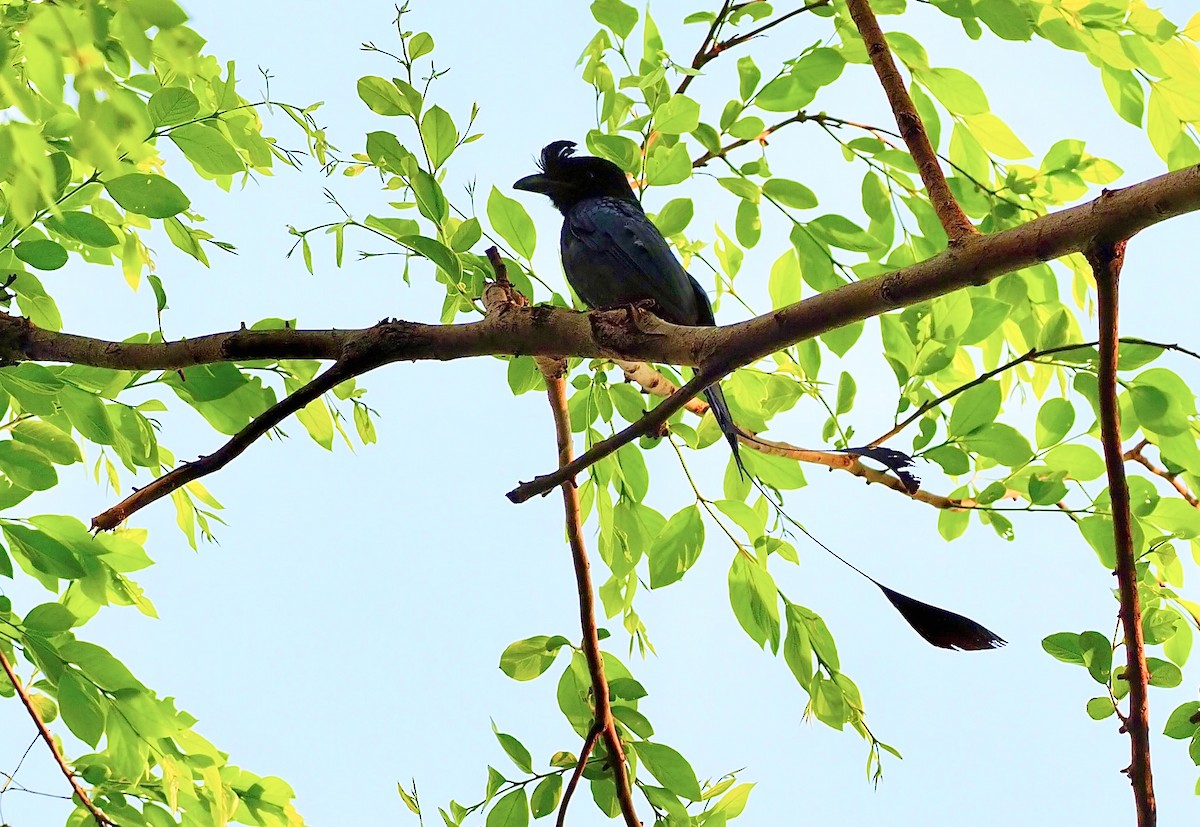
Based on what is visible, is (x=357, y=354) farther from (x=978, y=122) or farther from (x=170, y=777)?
(x=978, y=122)

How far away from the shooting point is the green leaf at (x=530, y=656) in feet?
8.25

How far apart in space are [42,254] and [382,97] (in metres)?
0.78

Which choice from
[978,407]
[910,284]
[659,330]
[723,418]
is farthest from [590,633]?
[910,284]

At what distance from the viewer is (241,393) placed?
2.21 metres

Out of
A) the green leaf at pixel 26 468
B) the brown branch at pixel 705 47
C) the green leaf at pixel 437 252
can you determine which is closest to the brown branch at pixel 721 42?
the brown branch at pixel 705 47

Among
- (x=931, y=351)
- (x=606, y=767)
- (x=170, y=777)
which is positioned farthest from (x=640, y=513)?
(x=170, y=777)

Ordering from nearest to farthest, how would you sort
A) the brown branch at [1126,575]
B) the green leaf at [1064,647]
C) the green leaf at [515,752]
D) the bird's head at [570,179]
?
1. the brown branch at [1126,575]
2. the green leaf at [1064,647]
3. the green leaf at [515,752]
4. the bird's head at [570,179]

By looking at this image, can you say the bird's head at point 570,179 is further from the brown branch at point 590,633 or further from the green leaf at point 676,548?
the green leaf at point 676,548

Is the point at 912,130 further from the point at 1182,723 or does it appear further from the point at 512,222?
the point at 1182,723

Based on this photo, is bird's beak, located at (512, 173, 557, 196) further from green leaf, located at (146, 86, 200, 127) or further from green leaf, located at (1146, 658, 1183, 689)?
green leaf, located at (1146, 658, 1183, 689)

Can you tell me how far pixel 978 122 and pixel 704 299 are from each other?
3.38ft

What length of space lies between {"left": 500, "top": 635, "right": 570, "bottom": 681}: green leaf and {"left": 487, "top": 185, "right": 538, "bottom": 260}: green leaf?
95cm

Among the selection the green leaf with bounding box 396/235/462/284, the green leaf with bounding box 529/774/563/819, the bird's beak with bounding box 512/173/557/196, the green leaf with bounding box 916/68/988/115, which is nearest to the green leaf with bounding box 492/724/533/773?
the green leaf with bounding box 529/774/563/819

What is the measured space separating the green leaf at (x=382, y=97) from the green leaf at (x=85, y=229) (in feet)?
2.00
